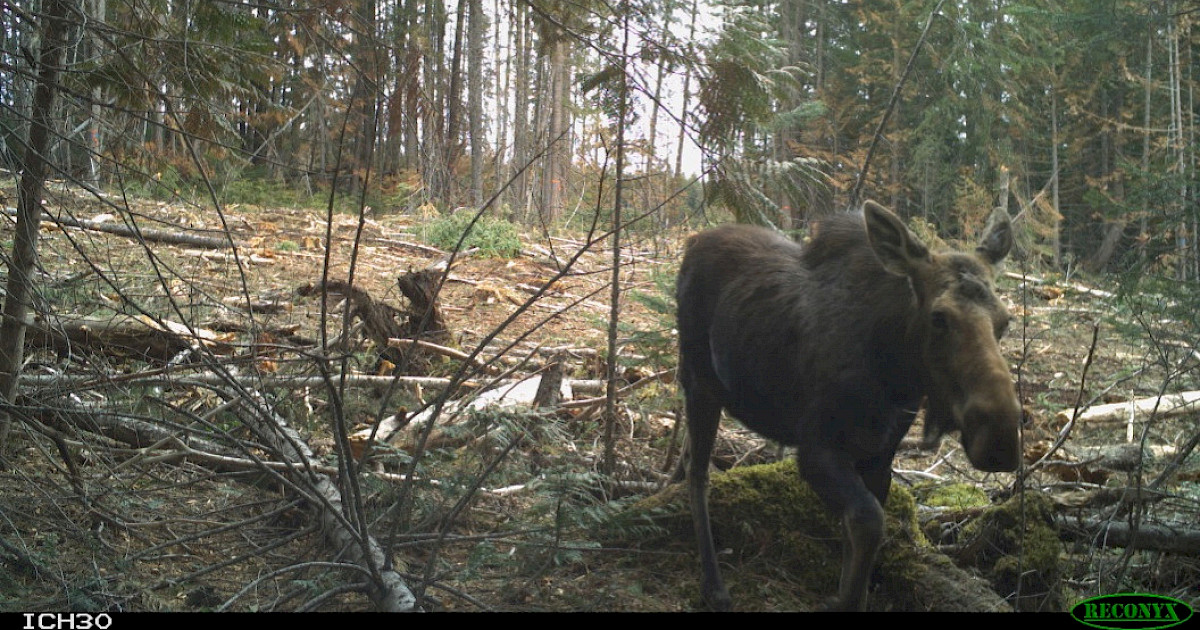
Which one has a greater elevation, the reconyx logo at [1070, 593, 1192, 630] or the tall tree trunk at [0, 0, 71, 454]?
the tall tree trunk at [0, 0, 71, 454]

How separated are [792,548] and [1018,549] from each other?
123 cm

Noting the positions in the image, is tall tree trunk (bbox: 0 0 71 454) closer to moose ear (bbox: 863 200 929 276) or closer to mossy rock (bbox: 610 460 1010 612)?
mossy rock (bbox: 610 460 1010 612)

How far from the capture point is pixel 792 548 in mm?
4727

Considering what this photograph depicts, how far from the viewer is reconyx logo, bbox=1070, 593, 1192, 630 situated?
358 cm

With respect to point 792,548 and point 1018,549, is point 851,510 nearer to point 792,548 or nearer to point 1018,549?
point 792,548

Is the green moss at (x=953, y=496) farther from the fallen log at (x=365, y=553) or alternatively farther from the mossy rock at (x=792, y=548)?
the fallen log at (x=365, y=553)

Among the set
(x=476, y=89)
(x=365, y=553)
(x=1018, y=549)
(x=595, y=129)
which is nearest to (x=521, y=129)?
(x=476, y=89)

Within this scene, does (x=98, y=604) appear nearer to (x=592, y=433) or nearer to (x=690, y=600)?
(x=690, y=600)

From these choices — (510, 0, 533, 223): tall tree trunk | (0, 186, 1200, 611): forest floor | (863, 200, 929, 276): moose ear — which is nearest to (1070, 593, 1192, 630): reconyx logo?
(0, 186, 1200, 611): forest floor

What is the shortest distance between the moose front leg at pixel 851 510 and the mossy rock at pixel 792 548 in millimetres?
581

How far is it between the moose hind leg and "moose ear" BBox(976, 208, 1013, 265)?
5.32 feet

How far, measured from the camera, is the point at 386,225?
687 inches

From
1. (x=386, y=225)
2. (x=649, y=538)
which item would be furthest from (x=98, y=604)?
(x=386, y=225)

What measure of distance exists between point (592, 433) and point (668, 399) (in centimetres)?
69
